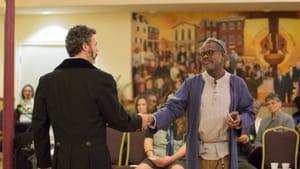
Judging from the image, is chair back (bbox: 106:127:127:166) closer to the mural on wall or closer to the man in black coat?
the man in black coat

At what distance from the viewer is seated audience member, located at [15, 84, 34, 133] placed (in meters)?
6.95

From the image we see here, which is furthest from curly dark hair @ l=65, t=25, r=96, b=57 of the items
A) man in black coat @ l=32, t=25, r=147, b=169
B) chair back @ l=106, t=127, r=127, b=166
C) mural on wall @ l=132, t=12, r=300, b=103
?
mural on wall @ l=132, t=12, r=300, b=103

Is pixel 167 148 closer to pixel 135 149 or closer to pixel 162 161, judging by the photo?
pixel 162 161

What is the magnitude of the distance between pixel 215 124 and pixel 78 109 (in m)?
0.83

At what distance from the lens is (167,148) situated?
15.7 feet

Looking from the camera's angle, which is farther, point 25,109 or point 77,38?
point 25,109

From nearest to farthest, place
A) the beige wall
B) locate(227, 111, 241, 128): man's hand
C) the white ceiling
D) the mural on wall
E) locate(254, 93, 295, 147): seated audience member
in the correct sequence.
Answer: locate(227, 111, 241, 128): man's hand < locate(254, 93, 295, 147): seated audience member < the white ceiling < the mural on wall < the beige wall

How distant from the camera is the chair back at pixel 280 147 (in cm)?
500

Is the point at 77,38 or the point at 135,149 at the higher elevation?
the point at 77,38

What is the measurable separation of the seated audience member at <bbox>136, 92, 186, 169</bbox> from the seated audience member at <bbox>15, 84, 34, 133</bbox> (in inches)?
99.4

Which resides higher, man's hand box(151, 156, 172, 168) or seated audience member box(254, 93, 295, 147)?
seated audience member box(254, 93, 295, 147)

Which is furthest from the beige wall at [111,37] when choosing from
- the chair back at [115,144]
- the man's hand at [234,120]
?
the man's hand at [234,120]

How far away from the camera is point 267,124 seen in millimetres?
5707

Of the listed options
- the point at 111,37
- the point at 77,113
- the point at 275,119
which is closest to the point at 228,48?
the point at 111,37
